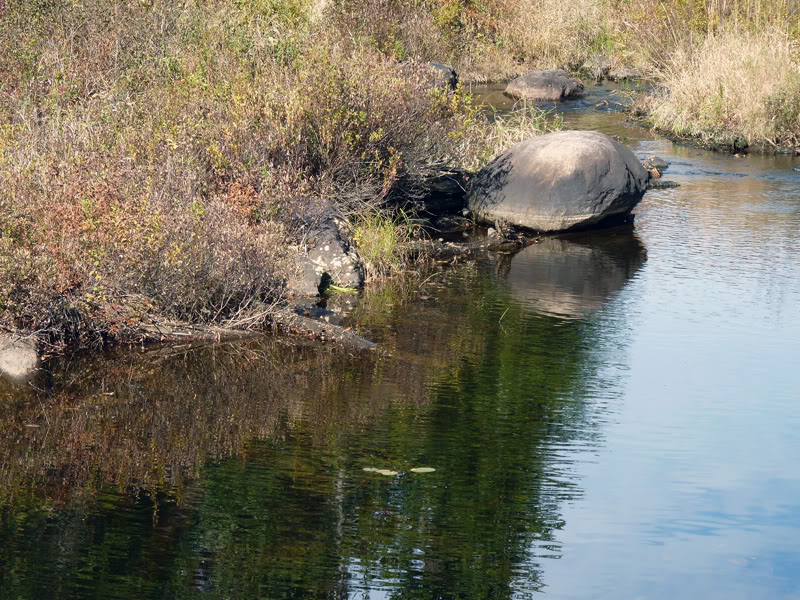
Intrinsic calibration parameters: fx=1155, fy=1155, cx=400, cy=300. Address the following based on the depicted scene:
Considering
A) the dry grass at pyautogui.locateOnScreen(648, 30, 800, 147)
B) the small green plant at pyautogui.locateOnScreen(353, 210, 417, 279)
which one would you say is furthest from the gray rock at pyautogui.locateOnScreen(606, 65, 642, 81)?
the small green plant at pyautogui.locateOnScreen(353, 210, 417, 279)

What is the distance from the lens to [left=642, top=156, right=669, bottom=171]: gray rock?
63.0 ft

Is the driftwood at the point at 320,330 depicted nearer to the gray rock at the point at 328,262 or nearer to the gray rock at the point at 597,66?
the gray rock at the point at 328,262

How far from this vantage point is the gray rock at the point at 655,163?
755 inches

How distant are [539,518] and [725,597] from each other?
3.88 feet

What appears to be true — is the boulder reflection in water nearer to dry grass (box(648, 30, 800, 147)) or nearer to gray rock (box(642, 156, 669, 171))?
gray rock (box(642, 156, 669, 171))

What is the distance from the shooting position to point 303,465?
7133 millimetres

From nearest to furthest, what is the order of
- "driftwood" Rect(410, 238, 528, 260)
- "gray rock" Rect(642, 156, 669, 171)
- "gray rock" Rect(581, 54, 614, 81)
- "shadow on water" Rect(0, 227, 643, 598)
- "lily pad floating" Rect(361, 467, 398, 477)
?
"shadow on water" Rect(0, 227, 643, 598) → "lily pad floating" Rect(361, 467, 398, 477) → "driftwood" Rect(410, 238, 528, 260) → "gray rock" Rect(642, 156, 669, 171) → "gray rock" Rect(581, 54, 614, 81)

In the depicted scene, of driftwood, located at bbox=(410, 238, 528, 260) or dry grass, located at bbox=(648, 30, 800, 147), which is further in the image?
dry grass, located at bbox=(648, 30, 800, 147)

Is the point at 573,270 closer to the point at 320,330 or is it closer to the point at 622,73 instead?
the point at 320,330

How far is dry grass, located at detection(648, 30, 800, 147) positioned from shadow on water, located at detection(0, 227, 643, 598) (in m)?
12.6

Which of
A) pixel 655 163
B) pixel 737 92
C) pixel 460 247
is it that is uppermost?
pixel 737 92

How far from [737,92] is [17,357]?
17.0 m

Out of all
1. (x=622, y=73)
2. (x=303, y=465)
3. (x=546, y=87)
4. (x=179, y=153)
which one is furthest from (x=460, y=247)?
(x=622, y=73)

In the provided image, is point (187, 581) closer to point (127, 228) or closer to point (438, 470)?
point (438, 470)
